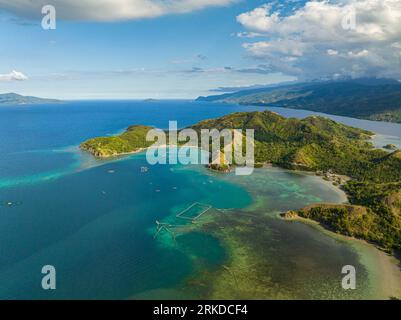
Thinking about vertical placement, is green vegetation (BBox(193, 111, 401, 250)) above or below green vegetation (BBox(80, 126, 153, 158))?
below

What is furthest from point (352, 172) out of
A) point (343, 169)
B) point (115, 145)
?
point (115, 145)

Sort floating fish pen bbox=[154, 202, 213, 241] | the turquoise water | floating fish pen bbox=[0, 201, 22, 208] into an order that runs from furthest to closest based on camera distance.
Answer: floating fish pen bbox=[0, 201, 22, 208], floating fish pen bbox=[154, 202, 213, 241], the turquoise water

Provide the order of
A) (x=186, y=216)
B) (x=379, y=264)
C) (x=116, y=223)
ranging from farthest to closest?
(x=186, y=216) → (x=116, y=223) → (x=379, y=264)

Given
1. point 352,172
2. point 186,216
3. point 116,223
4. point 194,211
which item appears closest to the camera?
point 116,223

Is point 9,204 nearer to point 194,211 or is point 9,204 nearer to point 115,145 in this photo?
point 194,211

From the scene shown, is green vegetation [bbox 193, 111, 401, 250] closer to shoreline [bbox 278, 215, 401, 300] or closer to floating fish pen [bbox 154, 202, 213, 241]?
shoreline [bbox 278, 215, 401, 300]

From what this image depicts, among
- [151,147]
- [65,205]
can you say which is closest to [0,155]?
[151,147]

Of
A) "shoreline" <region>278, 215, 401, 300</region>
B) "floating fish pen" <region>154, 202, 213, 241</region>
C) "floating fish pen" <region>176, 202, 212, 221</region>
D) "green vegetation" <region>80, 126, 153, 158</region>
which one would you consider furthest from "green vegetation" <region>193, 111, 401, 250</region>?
"green vegetation" <region>80, 126, 153, 158</region>
